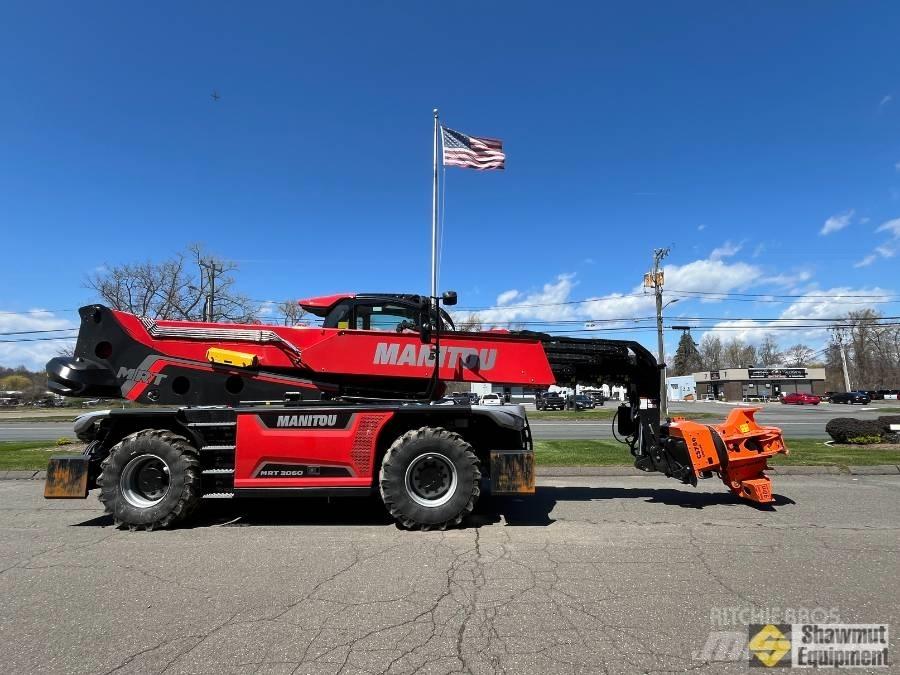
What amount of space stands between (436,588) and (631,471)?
6.11 metres

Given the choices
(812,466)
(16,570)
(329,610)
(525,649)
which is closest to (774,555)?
(525,649)

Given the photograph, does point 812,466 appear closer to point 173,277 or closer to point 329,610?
point 329,610

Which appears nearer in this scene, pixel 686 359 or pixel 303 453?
pixel 303 453

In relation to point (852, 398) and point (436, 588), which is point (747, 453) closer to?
point (436, 588)

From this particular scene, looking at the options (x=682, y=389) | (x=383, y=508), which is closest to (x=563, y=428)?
(x=383, y=508)

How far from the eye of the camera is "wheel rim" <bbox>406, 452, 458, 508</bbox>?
575 centimetres

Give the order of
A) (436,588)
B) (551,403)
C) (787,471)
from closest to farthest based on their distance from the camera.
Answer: (436,588)
(787,471)
(551,403)

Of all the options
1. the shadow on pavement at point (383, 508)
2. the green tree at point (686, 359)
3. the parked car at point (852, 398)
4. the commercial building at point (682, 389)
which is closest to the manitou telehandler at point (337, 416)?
the shadow on pavement at point (383, 508)

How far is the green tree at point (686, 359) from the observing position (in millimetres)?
120188

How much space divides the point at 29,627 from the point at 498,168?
15.8 m

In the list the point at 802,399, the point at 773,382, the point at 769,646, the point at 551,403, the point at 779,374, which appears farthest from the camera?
the point at 773,382

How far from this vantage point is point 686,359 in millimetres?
121938

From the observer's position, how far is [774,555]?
15.6ft

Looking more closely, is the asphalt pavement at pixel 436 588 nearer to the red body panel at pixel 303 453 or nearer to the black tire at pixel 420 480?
the black tire at pixel 420 480
